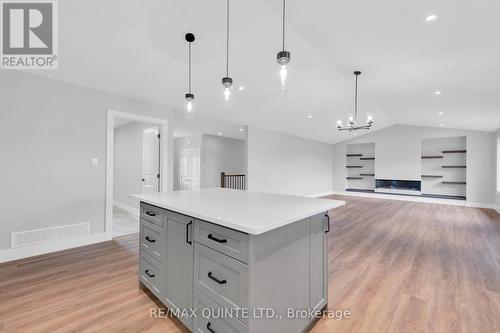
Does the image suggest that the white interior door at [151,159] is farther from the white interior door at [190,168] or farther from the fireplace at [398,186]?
the fireplace at [398,186]

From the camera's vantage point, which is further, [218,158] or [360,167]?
[360,167]

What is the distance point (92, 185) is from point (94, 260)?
4.16 ft

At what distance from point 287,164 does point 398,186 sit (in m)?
4.92

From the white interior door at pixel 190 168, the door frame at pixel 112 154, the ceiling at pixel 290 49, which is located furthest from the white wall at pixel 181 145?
the door frame at pixel 112 154

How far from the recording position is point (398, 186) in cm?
946

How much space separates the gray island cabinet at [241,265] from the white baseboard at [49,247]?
2353mm

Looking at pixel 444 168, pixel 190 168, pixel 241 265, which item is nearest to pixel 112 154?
pixel 241 265

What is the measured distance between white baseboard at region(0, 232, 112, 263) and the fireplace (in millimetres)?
9911

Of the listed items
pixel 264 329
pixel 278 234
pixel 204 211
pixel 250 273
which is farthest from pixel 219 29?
pixel 264 329

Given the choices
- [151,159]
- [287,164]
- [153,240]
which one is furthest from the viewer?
[287,164]

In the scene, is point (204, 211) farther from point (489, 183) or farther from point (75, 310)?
point (489, 183)

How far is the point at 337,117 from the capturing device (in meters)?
7.29

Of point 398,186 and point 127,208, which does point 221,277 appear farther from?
point 398,186

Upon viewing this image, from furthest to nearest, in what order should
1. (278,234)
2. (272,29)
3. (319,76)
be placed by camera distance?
(319,76) → (272,29) → (278,234)
